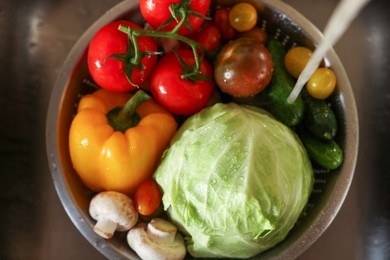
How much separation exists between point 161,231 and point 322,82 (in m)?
0.49

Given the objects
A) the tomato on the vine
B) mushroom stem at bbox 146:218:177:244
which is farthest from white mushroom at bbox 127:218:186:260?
the tomato on the vine

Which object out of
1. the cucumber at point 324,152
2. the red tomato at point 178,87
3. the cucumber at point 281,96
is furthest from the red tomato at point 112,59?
the cucumber at point 324,152

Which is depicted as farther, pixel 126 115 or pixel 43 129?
pixel 43 129

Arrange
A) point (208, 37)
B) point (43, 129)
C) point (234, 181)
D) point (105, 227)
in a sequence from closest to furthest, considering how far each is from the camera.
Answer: point (234, 181) → point (105, 227) → point (208, 37) → point (43, 129)

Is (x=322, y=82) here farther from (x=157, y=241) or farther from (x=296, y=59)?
(x=157, y=241)

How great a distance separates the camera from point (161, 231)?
1.02 meters

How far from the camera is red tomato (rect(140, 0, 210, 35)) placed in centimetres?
101

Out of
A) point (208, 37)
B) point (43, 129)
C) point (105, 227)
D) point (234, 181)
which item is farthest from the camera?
point (43, 129)

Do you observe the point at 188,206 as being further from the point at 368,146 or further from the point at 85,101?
the point at 368,146

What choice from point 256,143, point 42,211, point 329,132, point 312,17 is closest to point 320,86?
point 329,132

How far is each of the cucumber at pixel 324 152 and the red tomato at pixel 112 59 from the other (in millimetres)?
417

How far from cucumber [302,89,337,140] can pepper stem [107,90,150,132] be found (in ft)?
1.25

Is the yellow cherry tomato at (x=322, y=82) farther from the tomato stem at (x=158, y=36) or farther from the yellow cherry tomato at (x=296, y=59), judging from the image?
the tomato stem at (x=158, y=36)

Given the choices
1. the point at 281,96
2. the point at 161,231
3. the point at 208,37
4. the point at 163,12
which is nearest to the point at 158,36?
the point at 163,12
